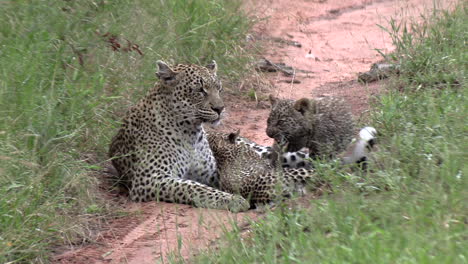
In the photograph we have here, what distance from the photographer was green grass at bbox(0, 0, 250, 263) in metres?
6.17

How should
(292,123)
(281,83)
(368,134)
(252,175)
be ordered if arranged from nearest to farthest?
(368,134) < (252,175) < (292,123) < (281,83)

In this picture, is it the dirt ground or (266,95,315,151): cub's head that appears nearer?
the dirt ground

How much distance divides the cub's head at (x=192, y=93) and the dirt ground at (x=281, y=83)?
3.24 ft

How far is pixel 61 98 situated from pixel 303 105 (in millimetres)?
2208

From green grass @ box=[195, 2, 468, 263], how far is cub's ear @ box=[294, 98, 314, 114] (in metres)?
0.71

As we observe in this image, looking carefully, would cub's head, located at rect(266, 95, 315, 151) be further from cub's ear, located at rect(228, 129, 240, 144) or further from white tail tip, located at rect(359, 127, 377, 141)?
cub's ear, located at rect(228, 129, 240, 144)

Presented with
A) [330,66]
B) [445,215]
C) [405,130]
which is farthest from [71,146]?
[330,66]

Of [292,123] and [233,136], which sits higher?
[292,123]

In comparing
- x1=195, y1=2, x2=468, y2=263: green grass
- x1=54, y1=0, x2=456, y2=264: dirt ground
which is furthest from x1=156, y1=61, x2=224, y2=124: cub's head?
x1=195, y1=2, x2=468, y2=263: green grass

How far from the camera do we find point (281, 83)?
37.0ft

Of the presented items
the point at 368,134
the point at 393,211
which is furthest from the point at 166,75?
the point at 393,211

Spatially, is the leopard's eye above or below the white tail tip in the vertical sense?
above

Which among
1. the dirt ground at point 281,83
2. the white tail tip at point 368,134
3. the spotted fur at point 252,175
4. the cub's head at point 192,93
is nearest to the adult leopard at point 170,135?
the cub's head at point 192,93

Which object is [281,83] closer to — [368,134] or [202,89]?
[202,89]
